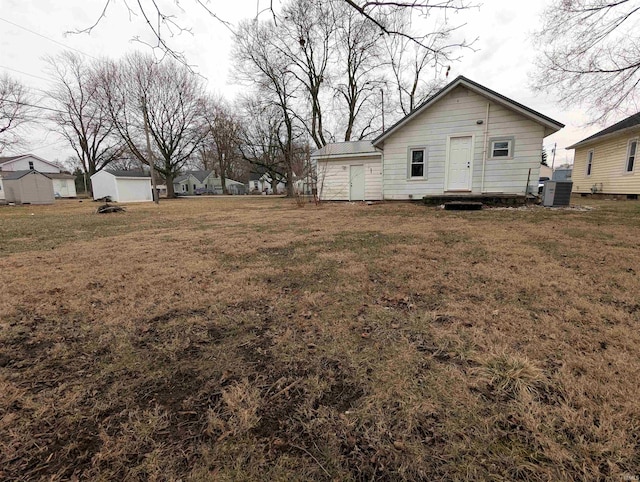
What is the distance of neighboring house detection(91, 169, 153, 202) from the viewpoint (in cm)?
2322

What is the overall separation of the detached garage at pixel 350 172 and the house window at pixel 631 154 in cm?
1066

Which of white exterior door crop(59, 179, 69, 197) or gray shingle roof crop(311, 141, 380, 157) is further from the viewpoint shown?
white exterior door crop(59, 179, 69, 197)

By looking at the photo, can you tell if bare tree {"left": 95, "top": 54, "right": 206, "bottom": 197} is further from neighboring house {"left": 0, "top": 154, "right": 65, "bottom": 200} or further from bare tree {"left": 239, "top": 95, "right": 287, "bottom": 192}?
neighboring house {"left": 0, "top": 154, "right": 65, "bottom": 200}

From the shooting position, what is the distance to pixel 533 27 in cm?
883

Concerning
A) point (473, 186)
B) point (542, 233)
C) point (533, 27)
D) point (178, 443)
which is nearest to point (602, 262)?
point (542, 233)

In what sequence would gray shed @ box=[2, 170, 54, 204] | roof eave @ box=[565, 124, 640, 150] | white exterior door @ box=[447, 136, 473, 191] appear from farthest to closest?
1. gray shed @ box=[2, 170, 54, 204]
2. roof eave @ box=[565, 124, 640, 150]
3. white exterior door @ box=[447, 136, 473, 191]

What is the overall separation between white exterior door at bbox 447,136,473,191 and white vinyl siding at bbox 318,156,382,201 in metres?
3.59

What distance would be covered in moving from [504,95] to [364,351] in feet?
37.3

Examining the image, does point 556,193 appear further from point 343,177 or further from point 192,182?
point 192,182

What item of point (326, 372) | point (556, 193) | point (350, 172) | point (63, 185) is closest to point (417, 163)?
point (350, 172)

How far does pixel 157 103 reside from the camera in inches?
Result: 1015

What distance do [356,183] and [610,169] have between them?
12.2 m

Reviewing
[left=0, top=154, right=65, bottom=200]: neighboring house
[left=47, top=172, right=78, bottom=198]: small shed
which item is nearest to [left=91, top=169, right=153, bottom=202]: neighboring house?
[left=47, top=172, right=78, bottom=198]: small shed

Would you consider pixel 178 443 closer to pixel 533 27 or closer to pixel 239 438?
pixel 239 438
